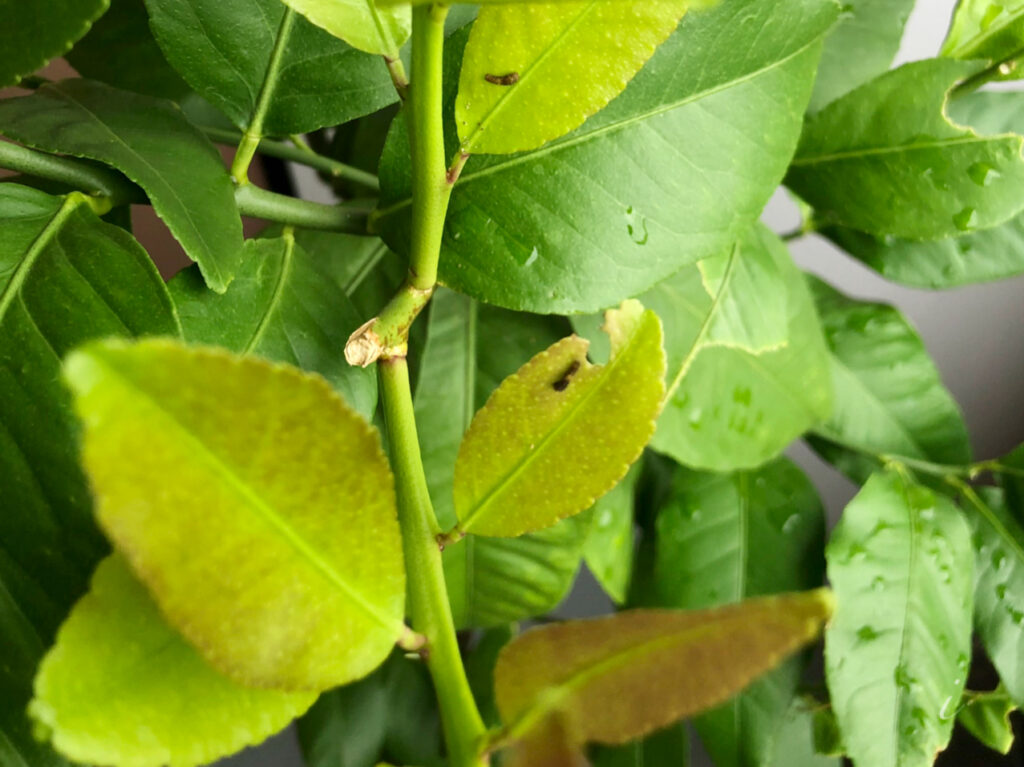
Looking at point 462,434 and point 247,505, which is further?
point 462,434

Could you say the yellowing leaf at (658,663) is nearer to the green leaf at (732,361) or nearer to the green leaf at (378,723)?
the green leaf at (732,361)

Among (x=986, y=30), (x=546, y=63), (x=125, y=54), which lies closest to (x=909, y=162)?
(x=986, y=30)

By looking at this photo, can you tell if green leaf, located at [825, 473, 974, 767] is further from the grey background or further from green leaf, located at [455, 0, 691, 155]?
the grey background

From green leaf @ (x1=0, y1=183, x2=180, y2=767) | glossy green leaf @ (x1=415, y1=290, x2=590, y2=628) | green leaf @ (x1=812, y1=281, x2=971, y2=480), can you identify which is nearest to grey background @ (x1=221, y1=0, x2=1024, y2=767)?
green leaf @ (x1=812, y1=281, x2=971, y2=480)

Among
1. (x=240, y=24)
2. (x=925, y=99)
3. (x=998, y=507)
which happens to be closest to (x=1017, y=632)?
(x=998, y=507)

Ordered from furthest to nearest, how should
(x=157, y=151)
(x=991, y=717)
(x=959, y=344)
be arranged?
1. (x=959, y=344)
2. (x=991, y=717)
3. (x=157, y=151)

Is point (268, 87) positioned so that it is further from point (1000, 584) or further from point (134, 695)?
point (1000, 584)
